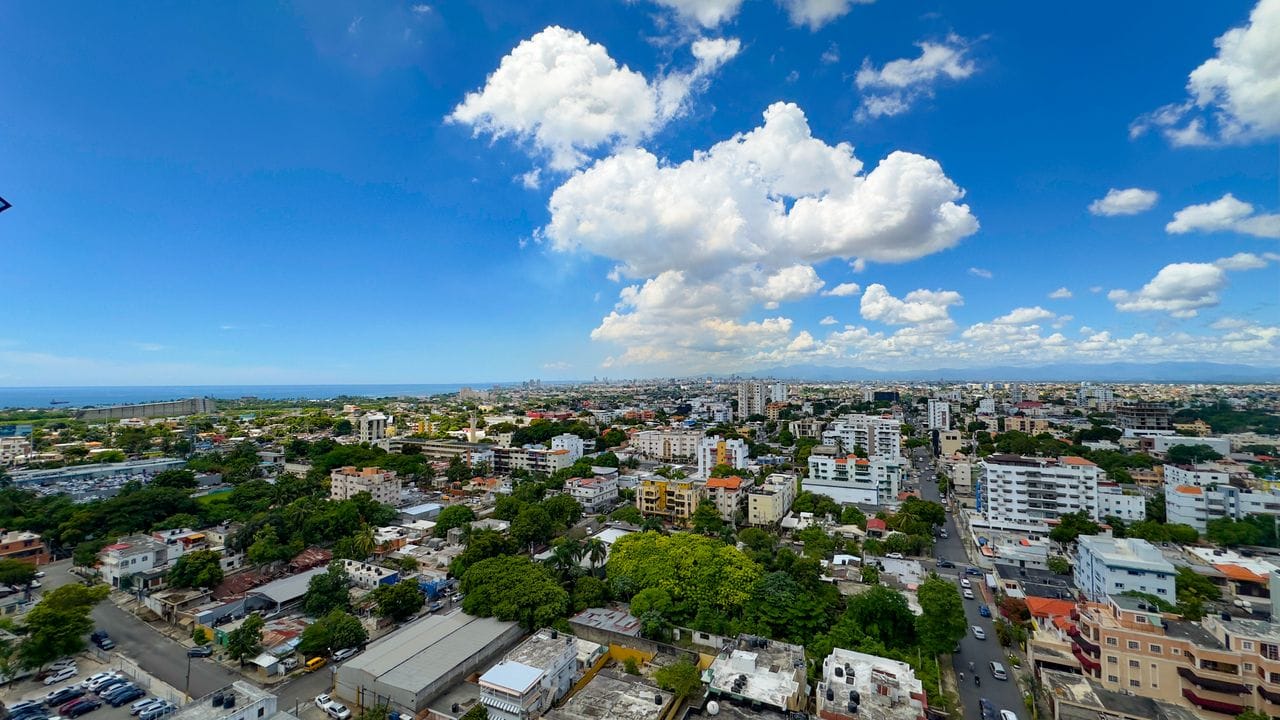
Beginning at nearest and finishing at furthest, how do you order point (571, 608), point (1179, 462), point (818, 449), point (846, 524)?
point (571, 608) → point (846, 524) → point (1179, 462) → point (818, 449)

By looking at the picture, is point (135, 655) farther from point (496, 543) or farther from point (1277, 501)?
point (1277, 501)

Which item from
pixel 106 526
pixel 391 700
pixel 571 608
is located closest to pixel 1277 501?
pixel 571 608

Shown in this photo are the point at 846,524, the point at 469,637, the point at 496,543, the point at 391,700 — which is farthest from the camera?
the point at 846,524

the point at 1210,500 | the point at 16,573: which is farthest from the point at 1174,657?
the point at 16,573

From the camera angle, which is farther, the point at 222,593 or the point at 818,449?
the point at 818,449

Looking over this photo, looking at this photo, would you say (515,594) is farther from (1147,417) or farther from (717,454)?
(1147,417)

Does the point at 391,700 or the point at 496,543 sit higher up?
the point at 496,543

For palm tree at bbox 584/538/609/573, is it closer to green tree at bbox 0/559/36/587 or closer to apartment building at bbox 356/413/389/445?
green tree at bbox 0/559/36/587
